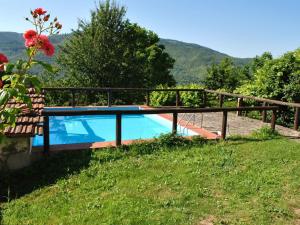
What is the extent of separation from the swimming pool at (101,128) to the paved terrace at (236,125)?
3.05ft

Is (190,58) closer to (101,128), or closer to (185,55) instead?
(185,55)

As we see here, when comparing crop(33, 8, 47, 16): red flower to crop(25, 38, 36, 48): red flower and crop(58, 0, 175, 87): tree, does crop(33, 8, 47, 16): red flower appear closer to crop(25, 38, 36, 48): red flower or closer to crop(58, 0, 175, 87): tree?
crop(25, 38, 36, 48): red flower

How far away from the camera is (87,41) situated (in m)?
16.5

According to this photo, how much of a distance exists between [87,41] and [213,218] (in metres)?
13.8

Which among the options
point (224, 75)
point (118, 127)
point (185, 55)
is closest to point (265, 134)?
point (118, 127)

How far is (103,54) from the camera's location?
655 inches

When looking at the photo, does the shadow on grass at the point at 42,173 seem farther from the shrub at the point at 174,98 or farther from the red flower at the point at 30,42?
the shrub at the point at 174,98

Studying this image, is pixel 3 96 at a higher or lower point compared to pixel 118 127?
higher

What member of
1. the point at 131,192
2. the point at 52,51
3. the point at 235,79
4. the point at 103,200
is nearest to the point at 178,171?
the point at 131,192

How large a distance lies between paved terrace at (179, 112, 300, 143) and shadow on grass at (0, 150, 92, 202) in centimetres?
415

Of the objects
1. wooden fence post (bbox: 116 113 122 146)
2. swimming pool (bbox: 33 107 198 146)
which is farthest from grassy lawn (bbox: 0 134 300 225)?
swimming pool (bbox: 33 107 198 146)

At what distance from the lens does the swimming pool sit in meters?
10.2

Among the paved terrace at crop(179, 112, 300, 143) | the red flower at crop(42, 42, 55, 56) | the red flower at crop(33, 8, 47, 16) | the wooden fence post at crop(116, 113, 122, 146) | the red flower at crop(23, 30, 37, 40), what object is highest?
the red flower at crop(33, 8, 47, 16)

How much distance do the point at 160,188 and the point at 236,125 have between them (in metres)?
5.62
